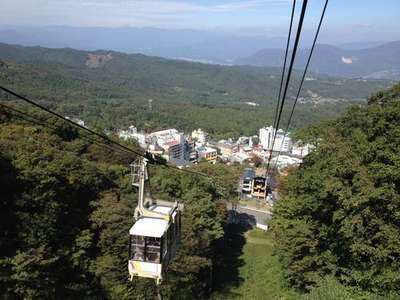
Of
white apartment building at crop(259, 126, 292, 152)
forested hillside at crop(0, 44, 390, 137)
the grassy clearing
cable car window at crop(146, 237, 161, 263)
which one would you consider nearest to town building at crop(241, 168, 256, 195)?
the grassy clearing

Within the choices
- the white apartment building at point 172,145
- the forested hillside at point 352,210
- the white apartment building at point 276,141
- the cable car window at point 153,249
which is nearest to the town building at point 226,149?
the white apartment building at point 276,141

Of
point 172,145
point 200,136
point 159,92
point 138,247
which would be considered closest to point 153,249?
point 138,247

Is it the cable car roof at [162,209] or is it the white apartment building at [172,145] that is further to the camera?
the white apartment building at [172,145]

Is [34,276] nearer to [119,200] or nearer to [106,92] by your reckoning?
[119,200]

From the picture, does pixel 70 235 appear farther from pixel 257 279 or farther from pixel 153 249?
pixel 257 279

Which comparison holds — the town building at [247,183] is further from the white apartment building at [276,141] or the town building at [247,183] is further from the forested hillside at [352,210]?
the white apartment building at [276,141]

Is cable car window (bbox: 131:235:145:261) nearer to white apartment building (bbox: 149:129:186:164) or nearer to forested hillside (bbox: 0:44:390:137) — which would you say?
forested hillside (bbox: 0:44:390:137)

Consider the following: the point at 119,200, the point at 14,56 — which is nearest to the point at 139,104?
the point at 14,56

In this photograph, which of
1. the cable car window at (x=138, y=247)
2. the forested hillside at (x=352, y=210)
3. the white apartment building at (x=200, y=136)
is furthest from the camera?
the white apartment building at (x=200, y=136)
